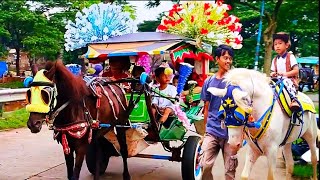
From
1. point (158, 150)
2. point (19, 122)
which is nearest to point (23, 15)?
point (19, 122)

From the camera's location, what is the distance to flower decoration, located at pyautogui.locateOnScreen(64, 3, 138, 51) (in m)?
6.49

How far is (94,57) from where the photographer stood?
6055 millimetres

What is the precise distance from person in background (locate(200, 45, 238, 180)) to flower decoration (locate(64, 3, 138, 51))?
7.99ft

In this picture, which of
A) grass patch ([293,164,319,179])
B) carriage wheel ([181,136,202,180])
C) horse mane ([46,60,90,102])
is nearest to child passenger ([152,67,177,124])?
carriage wheel ([181,136,202,180])

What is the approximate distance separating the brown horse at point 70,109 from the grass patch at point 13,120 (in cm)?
582

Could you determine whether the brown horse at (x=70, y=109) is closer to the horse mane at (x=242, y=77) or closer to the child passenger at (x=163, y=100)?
the child passenger at (x=163, y=100)

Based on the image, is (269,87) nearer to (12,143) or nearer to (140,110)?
(140,110)

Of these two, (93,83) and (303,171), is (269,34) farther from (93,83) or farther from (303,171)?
(93,83)

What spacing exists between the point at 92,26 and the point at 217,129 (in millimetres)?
2888

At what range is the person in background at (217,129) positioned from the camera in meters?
4.56

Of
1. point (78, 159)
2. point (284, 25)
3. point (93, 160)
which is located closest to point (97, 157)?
point (93, 160)

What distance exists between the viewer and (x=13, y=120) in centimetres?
1116

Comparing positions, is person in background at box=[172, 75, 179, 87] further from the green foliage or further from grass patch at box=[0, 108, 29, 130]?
the green foliage

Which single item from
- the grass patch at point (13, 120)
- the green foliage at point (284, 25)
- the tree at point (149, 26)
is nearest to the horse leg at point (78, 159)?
the grass patch at point (13, 120)
